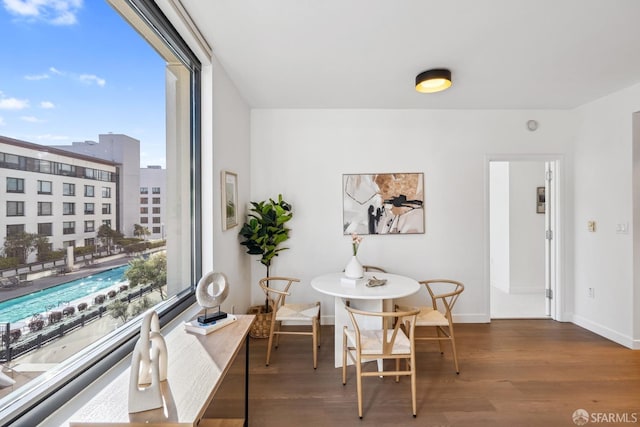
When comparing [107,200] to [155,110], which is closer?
[107,200]

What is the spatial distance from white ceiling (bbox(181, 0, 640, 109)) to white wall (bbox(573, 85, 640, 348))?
273mm

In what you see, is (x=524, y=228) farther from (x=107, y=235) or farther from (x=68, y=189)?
(x=68, y=189)

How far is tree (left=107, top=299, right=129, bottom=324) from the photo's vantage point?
1.45 metres

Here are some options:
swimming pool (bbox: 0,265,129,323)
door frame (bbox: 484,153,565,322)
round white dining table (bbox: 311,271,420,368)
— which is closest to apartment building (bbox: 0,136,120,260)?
swimming pool (bbox: 0,265,129,323)

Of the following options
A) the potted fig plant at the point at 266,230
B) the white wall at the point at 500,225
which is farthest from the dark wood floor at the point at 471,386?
the white wall at the point at 500,225

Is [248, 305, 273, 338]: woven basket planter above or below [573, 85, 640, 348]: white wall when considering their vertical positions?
below

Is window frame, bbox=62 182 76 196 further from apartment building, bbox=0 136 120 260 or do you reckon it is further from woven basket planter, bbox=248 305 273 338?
woven basket planter, bbox=248 305 273 338

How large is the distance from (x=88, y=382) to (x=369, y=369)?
2.10 m

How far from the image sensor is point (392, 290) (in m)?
2.51

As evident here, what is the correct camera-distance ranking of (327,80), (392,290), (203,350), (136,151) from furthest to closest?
1. (327,80)
2. (392,290)
3. (136,151)
4. (203,350)

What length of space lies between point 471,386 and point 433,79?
251cm

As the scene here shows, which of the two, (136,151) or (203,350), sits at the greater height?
(136,151)

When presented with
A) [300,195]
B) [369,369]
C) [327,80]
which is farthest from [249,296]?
[327,80]

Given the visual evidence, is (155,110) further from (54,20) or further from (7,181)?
(7,181)
